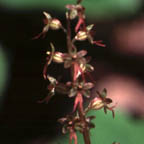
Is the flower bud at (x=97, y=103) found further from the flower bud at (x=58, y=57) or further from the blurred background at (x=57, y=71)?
the blurred background at (x=57, y=71)

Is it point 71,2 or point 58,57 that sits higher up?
point 71,2

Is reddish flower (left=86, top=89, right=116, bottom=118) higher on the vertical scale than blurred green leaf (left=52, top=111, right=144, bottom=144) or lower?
higher

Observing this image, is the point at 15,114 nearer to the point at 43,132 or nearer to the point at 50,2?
the point at 43,132

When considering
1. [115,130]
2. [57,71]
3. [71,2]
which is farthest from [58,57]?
[57,71]

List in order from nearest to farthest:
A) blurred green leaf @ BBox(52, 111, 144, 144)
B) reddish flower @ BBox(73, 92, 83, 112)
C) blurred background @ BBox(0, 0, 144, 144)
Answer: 1. reddish flower @ BBox(73, 92, 83, 112)
2. blurred green leaf @ BBox(52, 111, 144, 144)
3. blurred background @ BBox(0, 0, 144, 144)

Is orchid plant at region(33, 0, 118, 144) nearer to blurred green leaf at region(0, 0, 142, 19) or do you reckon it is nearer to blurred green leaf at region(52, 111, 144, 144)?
blurred green leaf at region(52, 111, 144, 144)

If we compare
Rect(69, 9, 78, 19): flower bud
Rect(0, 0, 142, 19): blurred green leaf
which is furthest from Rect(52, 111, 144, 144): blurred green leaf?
Rect(69, 9, 78, 19): flower bud

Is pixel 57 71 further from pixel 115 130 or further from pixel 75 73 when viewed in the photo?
pixel 75 73

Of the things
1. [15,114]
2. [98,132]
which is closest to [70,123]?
[98,132]
